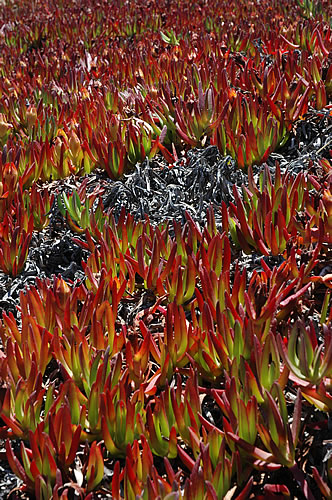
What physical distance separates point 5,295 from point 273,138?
1.46 m

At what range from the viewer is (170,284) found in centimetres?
198

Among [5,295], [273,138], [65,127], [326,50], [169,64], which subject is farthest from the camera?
[169,64]

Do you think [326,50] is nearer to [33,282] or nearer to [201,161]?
[201,161]

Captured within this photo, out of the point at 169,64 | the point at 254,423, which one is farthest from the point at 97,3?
the point at 254,423

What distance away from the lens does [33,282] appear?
7.66 ft

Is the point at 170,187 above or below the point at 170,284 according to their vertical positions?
above

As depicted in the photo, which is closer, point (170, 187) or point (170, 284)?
point (170, 284)

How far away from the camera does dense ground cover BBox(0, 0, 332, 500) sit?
142 centimetres

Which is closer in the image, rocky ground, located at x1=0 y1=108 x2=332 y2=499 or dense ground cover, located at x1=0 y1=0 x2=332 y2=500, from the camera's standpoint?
dense ground cover, located at x1=0 y1=0 x2=332 y2=500

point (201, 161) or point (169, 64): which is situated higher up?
point (169, 64)

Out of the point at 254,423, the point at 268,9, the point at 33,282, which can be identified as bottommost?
the point at 254,423

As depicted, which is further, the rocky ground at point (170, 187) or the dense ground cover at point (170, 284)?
the rocky ground at point (170, 187)

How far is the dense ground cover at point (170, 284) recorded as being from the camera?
1.42m

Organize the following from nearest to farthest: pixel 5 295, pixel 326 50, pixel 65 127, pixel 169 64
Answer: pixel 5 295 < pixel 65 127 < pixel 326 50 < pixel 169 64
